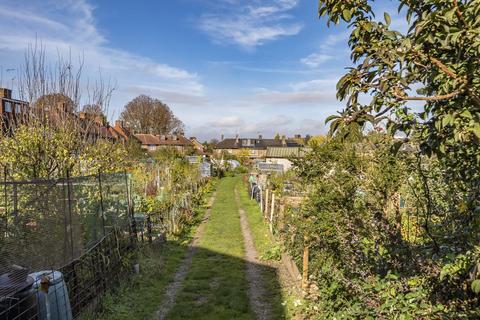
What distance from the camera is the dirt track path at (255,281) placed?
6905mm

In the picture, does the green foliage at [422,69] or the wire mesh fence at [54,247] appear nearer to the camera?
the green foliage at [422,69]

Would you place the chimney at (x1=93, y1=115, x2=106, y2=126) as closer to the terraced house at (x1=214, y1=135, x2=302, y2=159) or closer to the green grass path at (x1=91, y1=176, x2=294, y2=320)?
the green grass path at (x1=91, y1=176, x2=294, y2=320)

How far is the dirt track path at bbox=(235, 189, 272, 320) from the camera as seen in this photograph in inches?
272

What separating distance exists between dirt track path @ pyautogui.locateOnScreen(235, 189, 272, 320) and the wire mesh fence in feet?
9.38

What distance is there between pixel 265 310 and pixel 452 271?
179 inches

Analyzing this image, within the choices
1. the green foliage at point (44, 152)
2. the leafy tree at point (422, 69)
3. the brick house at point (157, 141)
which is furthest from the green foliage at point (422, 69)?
the brick house at point (157, 141)

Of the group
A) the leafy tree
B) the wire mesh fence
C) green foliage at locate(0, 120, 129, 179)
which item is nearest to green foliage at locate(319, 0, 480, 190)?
the leafy tree

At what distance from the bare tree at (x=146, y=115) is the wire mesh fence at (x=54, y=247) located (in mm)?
54511

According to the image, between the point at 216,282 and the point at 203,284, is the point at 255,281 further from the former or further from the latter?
the point at 203,284

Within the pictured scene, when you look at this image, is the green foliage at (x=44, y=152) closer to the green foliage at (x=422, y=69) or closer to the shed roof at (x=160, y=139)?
the green foliage at (x=422, y=69)

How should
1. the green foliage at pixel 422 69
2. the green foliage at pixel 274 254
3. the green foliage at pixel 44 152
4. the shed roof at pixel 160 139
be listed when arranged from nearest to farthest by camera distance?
the green foliage at pixel 422 69 < the green foliage at pixel 44 152 < the green foliage at pixel 274 254 < the shed roof at pixel 160 139

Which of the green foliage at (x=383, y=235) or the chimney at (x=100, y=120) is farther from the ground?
the chimney at (x=100, y=120)

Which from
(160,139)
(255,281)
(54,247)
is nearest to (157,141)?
(160,139)

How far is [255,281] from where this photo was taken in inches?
337
